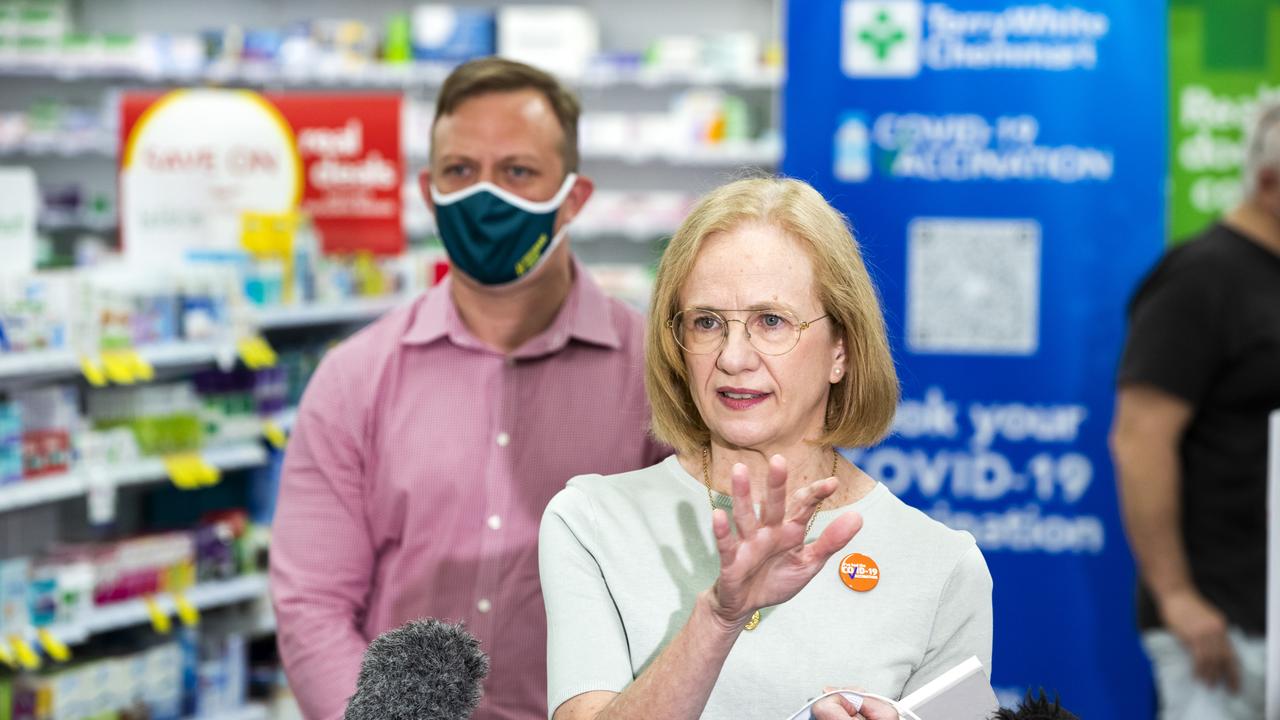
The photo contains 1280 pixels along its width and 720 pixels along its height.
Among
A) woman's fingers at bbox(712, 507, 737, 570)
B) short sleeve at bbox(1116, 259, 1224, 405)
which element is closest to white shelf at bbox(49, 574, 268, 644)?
short sleeve at bbox(1116, 259, 1224, 405)

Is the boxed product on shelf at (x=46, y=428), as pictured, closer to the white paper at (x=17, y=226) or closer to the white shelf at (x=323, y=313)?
the white paper at (x=17, y=226)

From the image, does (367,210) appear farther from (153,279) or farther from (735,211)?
(735,211)

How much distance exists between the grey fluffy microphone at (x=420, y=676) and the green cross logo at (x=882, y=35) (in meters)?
3.14

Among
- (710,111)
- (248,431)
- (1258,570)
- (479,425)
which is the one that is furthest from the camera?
(710,111)

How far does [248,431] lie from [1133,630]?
2867mm

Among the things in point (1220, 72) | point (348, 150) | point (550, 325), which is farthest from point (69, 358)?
point (1220, 72)

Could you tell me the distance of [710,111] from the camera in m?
9.14

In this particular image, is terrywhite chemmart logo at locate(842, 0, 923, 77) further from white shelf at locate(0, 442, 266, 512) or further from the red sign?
white shelf at locate(0, 442, 266, 512)

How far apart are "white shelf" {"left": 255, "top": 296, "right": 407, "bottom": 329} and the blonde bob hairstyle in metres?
2.87

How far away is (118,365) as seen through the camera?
13.4ft

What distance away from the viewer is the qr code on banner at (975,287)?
418 centimetres

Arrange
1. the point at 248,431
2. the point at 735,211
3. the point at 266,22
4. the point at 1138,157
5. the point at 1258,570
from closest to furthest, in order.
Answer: the point at 735,211 < the point at 1258,570 < the point at 1138,157 < the point at 248,431 < the point at 266,22

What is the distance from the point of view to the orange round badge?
A: 1.61m

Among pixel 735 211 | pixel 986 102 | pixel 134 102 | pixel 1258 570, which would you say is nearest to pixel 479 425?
pixel 735 211
